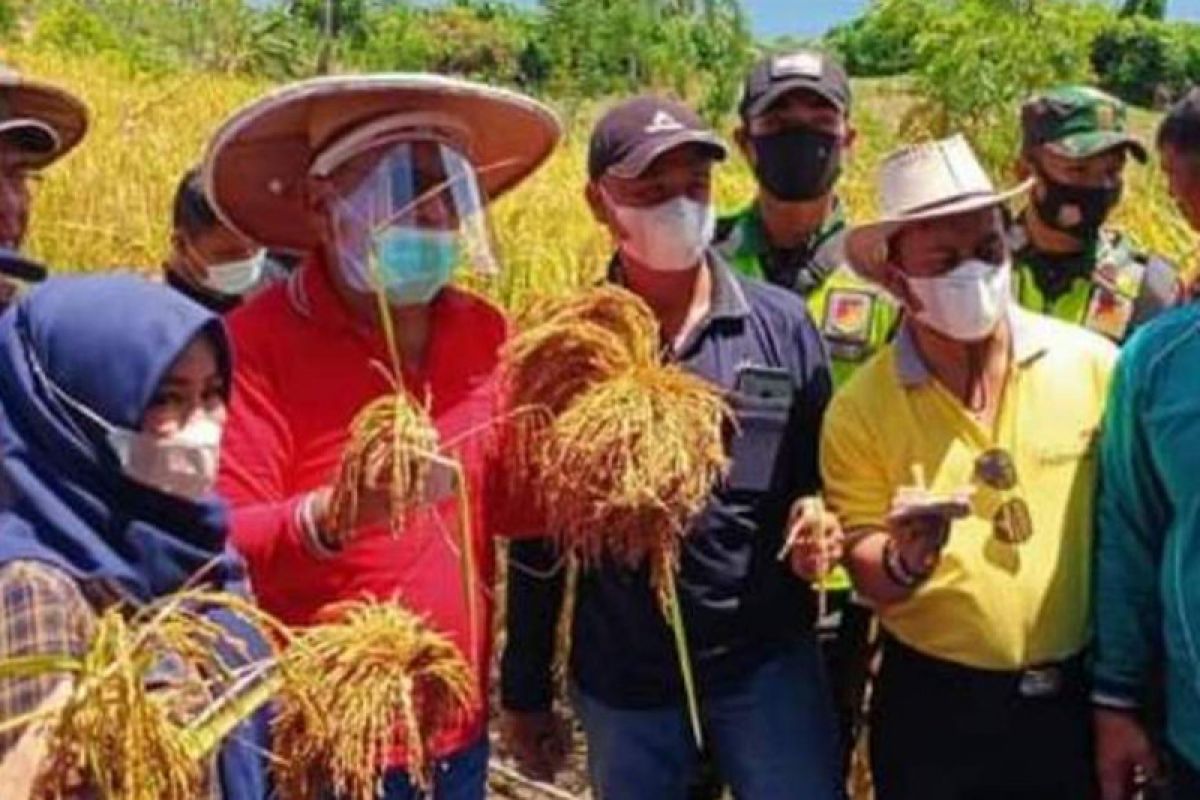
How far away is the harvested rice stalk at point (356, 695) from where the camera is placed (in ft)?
7.13

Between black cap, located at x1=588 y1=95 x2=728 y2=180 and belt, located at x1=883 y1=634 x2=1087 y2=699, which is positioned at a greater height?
black cap, located at x1=588 y1=95 x2=728 y2=180

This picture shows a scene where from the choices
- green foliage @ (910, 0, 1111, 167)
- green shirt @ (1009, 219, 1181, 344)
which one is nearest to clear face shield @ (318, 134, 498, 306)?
green shirt @ (1009, 219, 1181, 344)

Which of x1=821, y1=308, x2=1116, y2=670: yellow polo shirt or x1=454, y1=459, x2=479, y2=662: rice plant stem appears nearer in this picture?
x1=454, y1=459, x2=479, y2=662: rice plant stem

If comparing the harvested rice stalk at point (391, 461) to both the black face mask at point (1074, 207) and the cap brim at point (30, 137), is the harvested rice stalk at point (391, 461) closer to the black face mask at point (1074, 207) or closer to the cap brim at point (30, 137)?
the cap brim at point (30, 137)

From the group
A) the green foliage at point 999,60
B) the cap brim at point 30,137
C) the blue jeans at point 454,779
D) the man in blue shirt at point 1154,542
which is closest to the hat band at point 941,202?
the man in blue shirt at point 1154,542

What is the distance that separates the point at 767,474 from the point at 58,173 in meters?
5.66

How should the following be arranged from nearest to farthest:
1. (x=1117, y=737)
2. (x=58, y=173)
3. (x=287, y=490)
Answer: (x=287, y=490) → (x=1117, y=737) → (x=58, y=173)

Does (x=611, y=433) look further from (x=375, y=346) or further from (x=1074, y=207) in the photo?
(x=1074, y=207)

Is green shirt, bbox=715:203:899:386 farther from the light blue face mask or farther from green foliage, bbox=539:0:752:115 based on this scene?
green foliage, bbox=539:0:752:115

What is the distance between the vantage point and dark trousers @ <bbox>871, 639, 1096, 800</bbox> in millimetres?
2920

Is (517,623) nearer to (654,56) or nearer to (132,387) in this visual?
(132,387)

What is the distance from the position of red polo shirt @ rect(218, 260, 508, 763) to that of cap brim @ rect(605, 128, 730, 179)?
0.43 metres

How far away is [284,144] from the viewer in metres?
2.93

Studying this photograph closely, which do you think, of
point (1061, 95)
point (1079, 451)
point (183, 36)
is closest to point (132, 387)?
point (1079, 451)
